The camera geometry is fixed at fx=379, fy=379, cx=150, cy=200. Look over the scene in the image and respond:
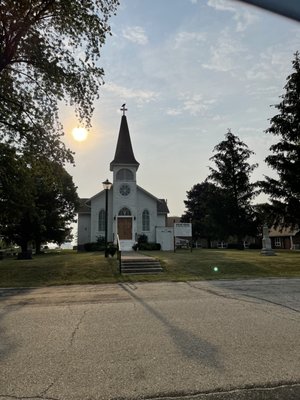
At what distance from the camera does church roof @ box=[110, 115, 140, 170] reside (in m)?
36.1

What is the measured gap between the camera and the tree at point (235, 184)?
1734 inches

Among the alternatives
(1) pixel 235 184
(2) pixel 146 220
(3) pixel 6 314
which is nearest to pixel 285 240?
(1) pixel 235 184

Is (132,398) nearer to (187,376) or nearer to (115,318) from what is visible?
(187,376)

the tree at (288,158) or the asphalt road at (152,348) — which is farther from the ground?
the tree at (288,158)

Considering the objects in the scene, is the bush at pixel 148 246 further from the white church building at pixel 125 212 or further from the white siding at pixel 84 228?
the white siding at pixel 84 228

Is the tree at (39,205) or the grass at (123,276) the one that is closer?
the grass at (123,276)

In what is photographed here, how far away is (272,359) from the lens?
5.03 metres

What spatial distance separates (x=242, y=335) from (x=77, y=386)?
10.1 ft

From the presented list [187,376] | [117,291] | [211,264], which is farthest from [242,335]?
[211,264]

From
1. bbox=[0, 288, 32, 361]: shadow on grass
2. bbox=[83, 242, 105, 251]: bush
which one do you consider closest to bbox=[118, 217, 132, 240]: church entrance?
bbox=[83, 242, 105, 251]: bush

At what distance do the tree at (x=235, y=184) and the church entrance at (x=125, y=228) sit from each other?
46.8 feet

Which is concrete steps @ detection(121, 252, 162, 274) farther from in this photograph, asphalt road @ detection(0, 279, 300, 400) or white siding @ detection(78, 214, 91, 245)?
white siding @ detection(78, 214, 91, 245)

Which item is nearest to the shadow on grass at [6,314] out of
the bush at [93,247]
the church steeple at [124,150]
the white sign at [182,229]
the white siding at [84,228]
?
the white sign at [182,229]

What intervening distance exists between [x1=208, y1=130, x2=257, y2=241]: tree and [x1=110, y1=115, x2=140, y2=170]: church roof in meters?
13.3
